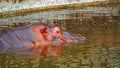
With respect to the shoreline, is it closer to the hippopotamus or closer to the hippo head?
the hippo head

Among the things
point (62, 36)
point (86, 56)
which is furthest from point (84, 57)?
point (62, 36)

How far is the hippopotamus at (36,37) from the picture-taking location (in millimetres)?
14523

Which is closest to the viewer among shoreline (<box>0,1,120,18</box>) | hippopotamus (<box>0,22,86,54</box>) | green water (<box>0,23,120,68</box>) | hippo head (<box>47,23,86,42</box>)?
green water (<box>0,23,120,68</box>)

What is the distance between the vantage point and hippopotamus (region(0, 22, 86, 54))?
572 inches

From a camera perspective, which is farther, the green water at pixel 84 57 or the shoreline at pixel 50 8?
the shoreline at pixel 50 8

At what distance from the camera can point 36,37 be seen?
15031 mm

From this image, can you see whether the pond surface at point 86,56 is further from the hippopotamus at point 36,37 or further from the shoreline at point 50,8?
the shoreline at point 50,8

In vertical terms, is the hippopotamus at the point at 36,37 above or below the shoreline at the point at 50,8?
above

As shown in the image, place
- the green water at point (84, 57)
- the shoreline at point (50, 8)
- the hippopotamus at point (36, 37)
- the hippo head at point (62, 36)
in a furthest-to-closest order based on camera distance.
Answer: the shoreline at point (50, 8)
the hippo head at point (62, 36)
the hippopotamus at point (36, 37)
the green water at point (84, 57)

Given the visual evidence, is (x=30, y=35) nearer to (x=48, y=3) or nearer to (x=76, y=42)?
(x=76, y=42)

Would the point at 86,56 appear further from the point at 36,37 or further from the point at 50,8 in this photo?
the point at 50,8

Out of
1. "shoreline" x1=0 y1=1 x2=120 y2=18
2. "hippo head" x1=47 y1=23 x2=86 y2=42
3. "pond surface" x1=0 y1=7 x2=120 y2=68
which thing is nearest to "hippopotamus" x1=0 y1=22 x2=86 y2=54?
"hippo head" x1=47 y1=23 x2=86 y2=42

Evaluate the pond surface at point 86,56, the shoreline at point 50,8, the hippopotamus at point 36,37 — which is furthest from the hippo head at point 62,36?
the shoreline at point 50,8

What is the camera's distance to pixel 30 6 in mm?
28438
